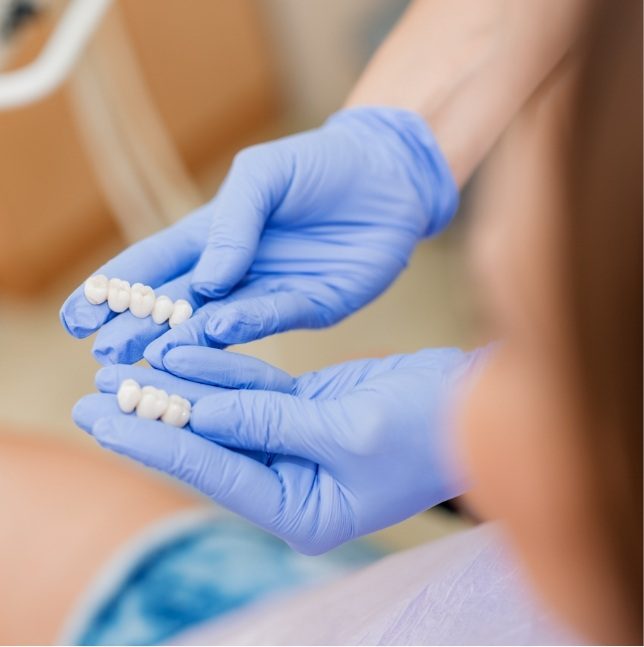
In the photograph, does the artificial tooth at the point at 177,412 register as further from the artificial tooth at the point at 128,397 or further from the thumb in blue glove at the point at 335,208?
the thumb in blue glove at the point at 335,208

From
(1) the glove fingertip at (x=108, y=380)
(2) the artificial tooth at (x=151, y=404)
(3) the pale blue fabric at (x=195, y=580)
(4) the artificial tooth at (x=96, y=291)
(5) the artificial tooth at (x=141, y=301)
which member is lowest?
(3) the pale blue fabric at (x=195, y=580)

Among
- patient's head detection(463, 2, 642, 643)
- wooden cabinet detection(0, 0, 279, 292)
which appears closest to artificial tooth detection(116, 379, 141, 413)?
patient's head detection(463, 2, 642, 643)

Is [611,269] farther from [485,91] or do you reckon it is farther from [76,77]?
[76,77]

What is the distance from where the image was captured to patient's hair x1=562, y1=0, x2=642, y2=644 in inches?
11.6

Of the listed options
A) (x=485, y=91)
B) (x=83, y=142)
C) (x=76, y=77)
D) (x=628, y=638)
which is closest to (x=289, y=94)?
(x=83, y=142)

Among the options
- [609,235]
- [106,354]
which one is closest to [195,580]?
[106,354]

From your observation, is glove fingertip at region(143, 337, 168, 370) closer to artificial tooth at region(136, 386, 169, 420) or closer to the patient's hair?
artificial tooth at region(136, 386, 169, 420)

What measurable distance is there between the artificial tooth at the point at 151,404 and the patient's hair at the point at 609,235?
0.35 metres

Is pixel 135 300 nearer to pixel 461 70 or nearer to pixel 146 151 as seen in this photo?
pixel 461 70

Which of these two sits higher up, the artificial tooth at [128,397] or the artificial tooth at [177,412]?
the artificial tooth at [128,397]

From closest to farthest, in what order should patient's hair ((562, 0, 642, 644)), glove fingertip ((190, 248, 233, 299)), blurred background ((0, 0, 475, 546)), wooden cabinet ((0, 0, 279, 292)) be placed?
patient's hair ((562, 0, 642, 644)), glove fingertip ((190, 248, 233, 299)), blurred background ((0, 0, 475, 546)), wooden cabinet ((0, 0, 279, 292))

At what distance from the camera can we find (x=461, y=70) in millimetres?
889

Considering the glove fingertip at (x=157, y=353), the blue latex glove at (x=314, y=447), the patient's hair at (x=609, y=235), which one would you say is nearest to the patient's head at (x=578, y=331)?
the patient's hair at (x=609, y=235)

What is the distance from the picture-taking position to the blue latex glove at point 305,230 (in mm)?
735
